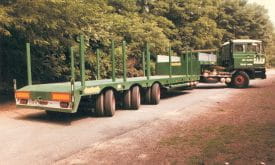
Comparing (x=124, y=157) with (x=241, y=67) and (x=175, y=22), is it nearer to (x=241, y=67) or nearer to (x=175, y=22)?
(x=241, y=67)

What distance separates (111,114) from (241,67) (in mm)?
11673

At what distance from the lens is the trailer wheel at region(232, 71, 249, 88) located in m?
18.7

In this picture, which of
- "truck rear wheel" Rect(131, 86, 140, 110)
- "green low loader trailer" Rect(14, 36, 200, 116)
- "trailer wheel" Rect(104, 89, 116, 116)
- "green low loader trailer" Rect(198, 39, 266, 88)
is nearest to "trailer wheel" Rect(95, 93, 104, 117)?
"green low loader trailer" Rect(14, 36, 200, 116)

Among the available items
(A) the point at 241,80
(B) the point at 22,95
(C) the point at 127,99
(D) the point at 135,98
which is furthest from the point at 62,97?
(A) the point at 241,80

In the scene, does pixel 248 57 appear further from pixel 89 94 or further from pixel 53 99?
pixel 53 99

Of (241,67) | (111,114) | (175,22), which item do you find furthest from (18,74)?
(175,22)

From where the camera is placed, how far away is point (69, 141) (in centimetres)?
664

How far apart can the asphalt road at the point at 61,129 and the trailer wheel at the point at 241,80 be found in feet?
26.2

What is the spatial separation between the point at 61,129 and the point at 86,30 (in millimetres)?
6895

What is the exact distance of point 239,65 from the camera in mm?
18641

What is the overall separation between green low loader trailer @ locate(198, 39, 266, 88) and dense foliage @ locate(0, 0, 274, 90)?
182 inches

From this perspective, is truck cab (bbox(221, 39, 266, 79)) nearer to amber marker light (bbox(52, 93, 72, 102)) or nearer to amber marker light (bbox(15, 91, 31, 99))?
amber marker light (bbox(52, 93, 72, 102))

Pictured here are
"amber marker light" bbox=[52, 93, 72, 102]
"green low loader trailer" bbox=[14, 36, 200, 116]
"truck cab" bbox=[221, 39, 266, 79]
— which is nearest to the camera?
"amber marker light" bbox=[52, 93, 72, 102]

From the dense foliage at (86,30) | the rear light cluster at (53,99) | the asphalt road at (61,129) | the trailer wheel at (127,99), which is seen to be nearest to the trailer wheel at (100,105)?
the asphalt road at (61,129)
